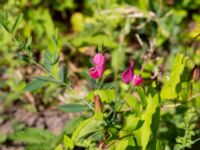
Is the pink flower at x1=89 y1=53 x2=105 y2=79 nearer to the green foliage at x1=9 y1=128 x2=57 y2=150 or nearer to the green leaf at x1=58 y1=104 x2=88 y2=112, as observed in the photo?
the green leaf at x1=58 y1=104 x2=88 y2=112

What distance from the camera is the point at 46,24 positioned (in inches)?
110

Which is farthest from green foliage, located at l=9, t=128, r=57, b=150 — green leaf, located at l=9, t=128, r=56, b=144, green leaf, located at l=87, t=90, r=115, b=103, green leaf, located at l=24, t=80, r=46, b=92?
green leaf, located at l=87, t=90, r=115, b=103

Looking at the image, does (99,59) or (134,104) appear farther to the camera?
(134,104)

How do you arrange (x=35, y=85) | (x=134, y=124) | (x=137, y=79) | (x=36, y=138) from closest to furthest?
(x=134, y=124) < (x=137, y=79) < (x=35, y=85) < (x=36, y=138)

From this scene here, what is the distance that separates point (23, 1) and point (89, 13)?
47 cm

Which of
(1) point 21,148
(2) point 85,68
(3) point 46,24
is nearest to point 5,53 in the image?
(3) point 46,24

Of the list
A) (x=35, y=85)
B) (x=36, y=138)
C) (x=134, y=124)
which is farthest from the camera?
(x=36, y=138)

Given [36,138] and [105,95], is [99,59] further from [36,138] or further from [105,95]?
[36,138]

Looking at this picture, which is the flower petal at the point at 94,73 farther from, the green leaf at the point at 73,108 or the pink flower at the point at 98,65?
the green leaf at the point at 73,108

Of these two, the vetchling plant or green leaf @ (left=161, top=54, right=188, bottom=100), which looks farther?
green leaf @ (left=161, top=54, right=188, bottom=100)

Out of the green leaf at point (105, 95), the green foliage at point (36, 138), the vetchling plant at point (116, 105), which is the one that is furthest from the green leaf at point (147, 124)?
the green foliage at point (36, 138)

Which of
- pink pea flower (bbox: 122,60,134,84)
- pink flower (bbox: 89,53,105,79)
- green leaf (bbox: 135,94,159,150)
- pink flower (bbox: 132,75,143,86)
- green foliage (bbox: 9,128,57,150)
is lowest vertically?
green foliage (bbox: 9,128,57,150)

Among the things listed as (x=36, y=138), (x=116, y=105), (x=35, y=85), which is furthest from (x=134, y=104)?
(x=36, y=138)

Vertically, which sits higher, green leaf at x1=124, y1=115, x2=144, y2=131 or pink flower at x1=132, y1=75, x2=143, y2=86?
pink flower at x1=132, y1=75, x2=143, y2=86
